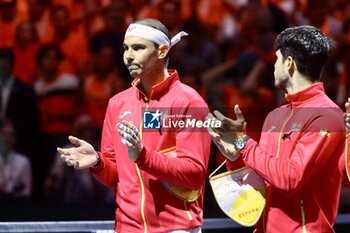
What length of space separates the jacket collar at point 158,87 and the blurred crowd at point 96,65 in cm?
251

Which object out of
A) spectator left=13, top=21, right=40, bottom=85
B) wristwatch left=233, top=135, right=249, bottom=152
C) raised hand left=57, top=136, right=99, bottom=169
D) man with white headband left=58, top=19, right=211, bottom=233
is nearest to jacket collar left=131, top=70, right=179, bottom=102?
man with white headband left=58, top=19, right=211, bottom=233

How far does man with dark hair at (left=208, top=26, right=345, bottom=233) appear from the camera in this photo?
4.80 m

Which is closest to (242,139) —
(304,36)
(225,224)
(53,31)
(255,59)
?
(304,36)

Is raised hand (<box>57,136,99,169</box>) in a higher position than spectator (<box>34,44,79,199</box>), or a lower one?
higher

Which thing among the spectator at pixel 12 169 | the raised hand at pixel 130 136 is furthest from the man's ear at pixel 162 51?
the spectator at pixel 12 169

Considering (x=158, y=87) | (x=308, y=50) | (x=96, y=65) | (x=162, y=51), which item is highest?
(x=308, y=50)

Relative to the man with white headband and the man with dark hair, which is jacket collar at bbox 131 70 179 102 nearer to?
the man with white headband

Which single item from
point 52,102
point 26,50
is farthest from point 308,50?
point 26,50

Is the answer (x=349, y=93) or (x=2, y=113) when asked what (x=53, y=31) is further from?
(x=349, y=93)

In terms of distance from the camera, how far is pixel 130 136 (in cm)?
488

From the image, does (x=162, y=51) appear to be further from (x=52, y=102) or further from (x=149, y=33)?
(x=52, y=102)

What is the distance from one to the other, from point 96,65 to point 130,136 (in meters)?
4.29

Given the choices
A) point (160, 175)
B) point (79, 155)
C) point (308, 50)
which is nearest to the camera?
point (308, 50)

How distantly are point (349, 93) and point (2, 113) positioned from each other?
2996mm
